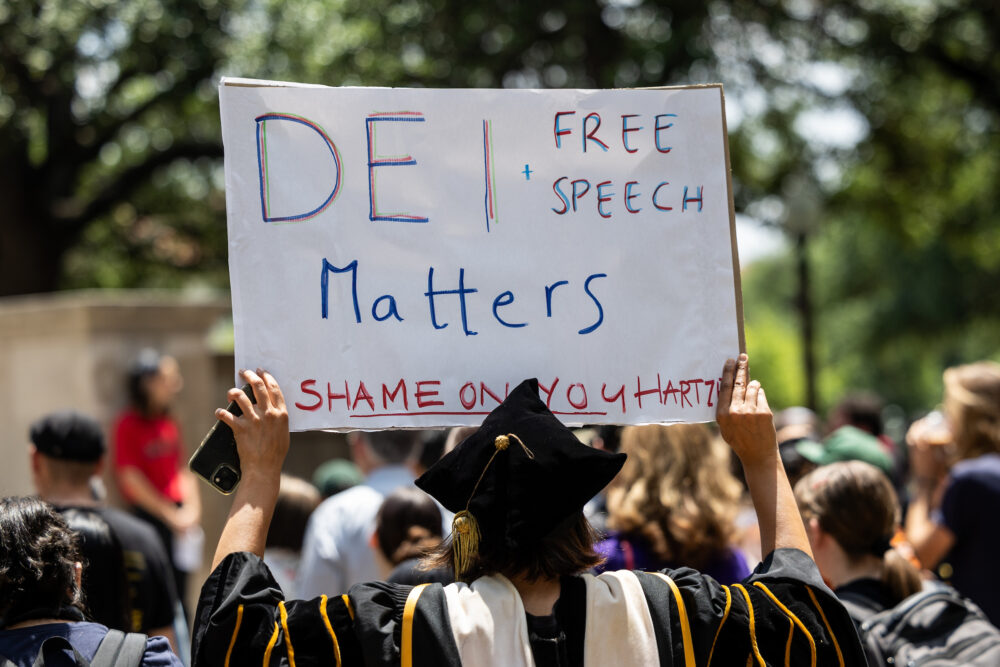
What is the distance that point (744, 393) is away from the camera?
2.48 m

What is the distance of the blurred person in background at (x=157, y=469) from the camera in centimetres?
674

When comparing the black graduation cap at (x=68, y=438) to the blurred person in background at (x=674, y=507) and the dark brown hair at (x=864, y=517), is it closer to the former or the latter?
the blurred person in background at (x=674, y=507)

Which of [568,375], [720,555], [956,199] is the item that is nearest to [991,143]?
[956,199]

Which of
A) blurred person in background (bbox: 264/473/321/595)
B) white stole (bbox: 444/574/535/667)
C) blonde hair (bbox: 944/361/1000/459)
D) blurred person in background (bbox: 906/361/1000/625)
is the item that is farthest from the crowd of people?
blonde hair (bbox: 944/361/1000/459)

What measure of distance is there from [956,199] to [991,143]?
3403 millimetres

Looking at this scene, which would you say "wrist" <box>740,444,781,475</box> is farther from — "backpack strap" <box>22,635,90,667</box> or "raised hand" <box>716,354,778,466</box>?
"backpack strap" <box>22,635,90,667</box>

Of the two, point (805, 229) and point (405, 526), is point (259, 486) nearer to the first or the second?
point (405, 526)

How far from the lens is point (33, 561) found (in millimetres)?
2346

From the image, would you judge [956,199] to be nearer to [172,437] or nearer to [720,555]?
[172,437]

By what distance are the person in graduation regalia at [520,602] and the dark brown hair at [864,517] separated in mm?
1042

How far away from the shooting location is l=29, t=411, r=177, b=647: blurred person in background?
3.65 metres

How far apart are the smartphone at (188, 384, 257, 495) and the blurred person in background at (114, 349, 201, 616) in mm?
4730

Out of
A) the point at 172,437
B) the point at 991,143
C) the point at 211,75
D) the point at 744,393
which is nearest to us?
the point at 744,393

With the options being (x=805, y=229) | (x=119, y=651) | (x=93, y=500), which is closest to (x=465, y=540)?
(x=119, y=651)
